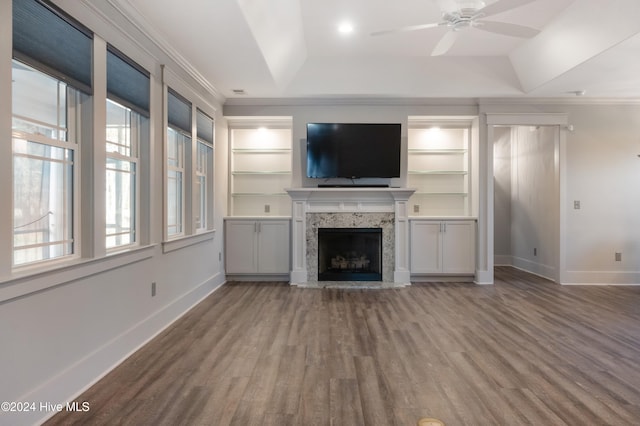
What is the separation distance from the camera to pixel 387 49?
4617mm

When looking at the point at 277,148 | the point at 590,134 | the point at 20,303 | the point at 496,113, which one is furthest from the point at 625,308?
the point at 20,303

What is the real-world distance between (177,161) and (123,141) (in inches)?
40.5

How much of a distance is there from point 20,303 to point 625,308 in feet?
18.0

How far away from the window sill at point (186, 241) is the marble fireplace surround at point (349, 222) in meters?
1.25

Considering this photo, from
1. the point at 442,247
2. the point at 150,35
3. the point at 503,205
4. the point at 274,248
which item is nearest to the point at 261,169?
the point at 274,248

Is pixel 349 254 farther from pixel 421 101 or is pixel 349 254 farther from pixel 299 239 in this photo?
pixel 421 101

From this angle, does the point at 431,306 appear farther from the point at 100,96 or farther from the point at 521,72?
the point at 100,96

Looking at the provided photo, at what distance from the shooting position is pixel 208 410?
1998mm

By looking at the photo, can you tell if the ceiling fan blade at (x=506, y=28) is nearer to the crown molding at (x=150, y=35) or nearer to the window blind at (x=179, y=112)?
the crown molding at (x=150, y=35)

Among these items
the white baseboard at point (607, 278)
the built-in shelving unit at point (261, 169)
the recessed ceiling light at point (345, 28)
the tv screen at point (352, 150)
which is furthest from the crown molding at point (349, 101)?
the white baseboard at point (607, 278)

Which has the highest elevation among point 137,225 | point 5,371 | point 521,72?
point 521,72

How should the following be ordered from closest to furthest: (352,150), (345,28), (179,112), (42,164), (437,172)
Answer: (42,164) < (179,112) < (345,28) < (352,150) < (437,172)

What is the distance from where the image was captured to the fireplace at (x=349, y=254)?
5316 mm

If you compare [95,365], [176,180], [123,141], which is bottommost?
[95,365]
